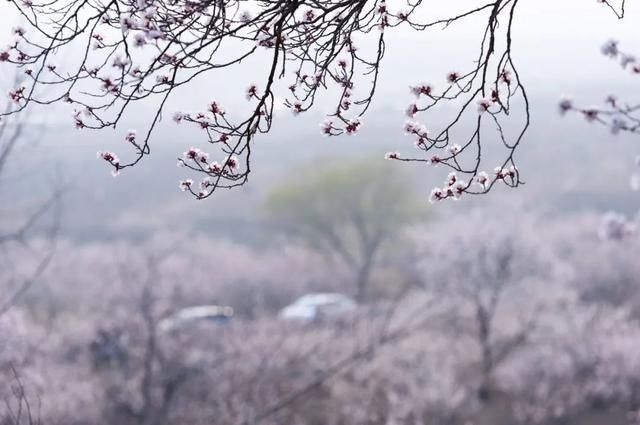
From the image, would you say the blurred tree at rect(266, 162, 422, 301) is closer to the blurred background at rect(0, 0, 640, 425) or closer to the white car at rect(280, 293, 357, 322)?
the blurred background at rect(0, 0, 640, 425)

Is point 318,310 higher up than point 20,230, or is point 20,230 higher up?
point 318,310

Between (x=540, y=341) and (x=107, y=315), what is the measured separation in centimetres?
1376

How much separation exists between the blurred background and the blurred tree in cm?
10

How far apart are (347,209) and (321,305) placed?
14082mm

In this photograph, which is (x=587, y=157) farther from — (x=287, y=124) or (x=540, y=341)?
(x=540, y=341)

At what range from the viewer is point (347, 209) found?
43.6 meters

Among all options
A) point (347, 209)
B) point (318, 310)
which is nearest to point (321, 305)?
point (318, 310)

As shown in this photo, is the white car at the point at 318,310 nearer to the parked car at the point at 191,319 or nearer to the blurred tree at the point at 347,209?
the parked car at the point at 191,319

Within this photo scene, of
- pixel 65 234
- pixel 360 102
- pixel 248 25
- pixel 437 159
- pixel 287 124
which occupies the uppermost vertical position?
pixel 287 124

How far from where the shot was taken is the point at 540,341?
2472 cm

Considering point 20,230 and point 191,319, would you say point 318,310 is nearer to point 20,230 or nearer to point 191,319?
point 191,319

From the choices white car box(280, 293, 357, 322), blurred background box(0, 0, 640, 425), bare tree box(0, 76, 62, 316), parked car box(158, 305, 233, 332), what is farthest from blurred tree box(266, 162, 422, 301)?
parked car box(158, 305, 233, 332)

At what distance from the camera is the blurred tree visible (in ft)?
141

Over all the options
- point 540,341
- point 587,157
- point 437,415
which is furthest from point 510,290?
point 587,157
